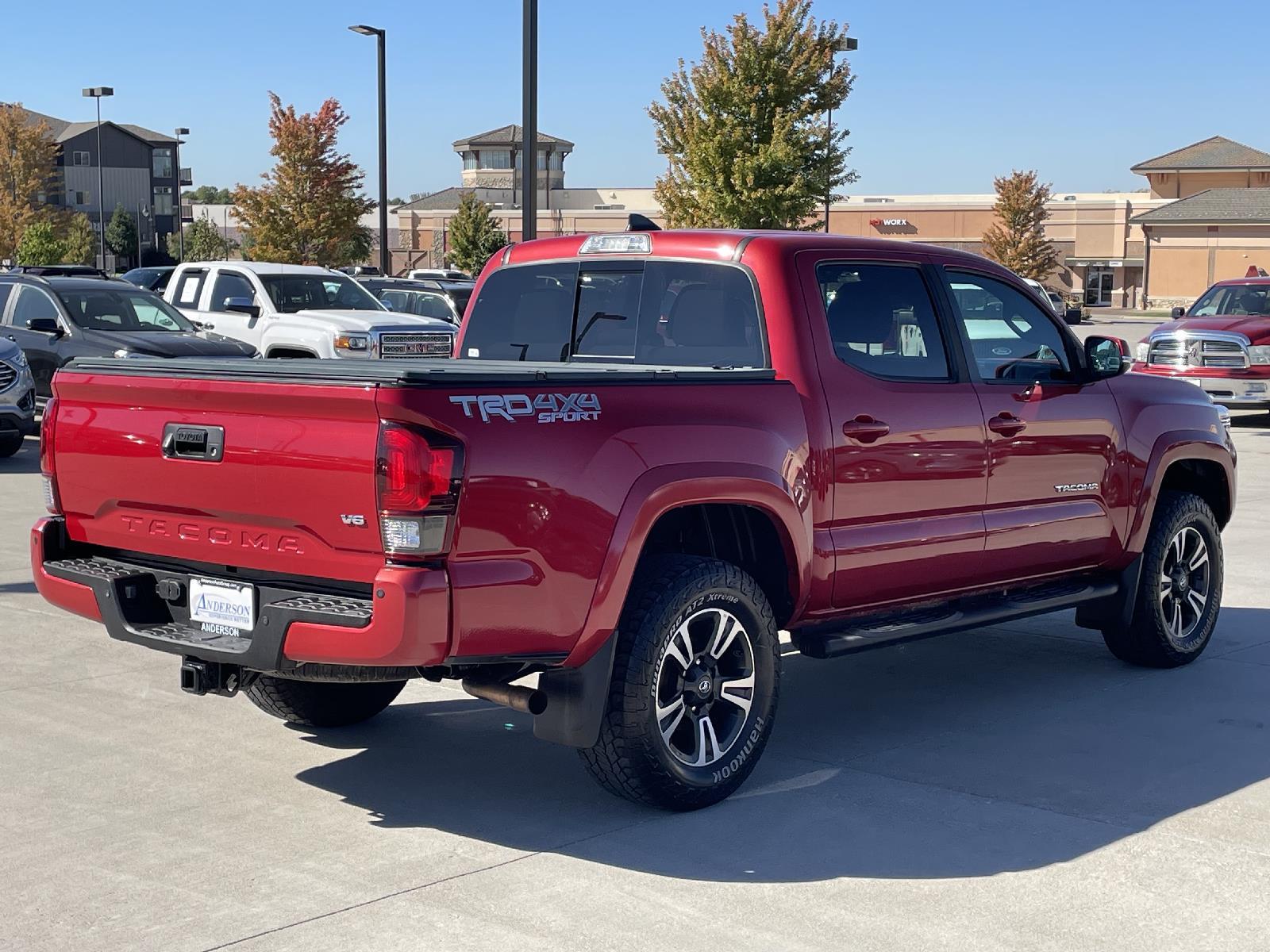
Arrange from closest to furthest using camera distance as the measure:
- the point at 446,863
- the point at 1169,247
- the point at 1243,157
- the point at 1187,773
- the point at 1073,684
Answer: the point at 446,863, the point at 1187,773, the point at 1073,684, the point at 1169,247, the point at 1243,157

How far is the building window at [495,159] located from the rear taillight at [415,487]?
99.6 metres

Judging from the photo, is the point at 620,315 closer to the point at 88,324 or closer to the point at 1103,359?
the point at 1103,359

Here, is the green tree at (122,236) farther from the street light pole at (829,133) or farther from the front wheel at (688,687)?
the front wheel at (688,687)

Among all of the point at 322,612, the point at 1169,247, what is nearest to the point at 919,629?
the point at 322,612

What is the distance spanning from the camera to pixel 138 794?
18.0 feet

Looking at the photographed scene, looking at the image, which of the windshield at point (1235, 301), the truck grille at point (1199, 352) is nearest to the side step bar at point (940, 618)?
the truck grille at point (1199, 352)

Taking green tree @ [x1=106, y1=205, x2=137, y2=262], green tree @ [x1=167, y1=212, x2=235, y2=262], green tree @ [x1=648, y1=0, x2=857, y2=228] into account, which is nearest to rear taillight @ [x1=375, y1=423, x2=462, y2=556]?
green tree @ [x1=648, y1=0, x2=857, y2=228]

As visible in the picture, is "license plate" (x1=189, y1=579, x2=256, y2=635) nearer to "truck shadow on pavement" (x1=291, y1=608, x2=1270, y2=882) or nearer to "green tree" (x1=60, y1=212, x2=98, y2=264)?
"truck shadow on pavement" (x1=291, y1=608, x2=1270, y2=882)

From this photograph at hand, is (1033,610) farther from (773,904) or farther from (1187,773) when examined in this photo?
(773,904)

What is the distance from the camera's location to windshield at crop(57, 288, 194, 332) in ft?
57.9

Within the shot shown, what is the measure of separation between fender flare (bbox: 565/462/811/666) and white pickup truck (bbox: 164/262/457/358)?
1288 centimetres

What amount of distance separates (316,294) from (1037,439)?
1492cm

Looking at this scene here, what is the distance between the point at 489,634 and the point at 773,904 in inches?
45.8

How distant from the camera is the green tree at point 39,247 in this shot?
66625 mm
